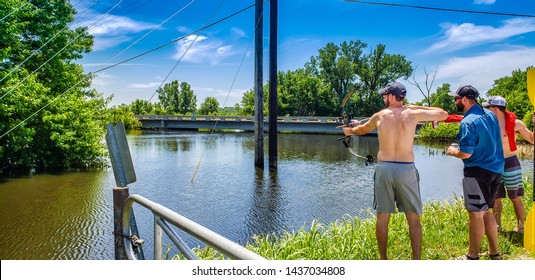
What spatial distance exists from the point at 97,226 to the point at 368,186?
744cm

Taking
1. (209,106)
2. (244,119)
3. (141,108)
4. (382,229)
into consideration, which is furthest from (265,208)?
(209,106)

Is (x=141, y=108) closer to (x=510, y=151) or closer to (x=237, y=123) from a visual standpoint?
(x=237, y=123)

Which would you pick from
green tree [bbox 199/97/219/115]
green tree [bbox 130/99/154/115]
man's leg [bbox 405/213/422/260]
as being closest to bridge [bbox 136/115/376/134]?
green tree [bbox 130/99/154/115]

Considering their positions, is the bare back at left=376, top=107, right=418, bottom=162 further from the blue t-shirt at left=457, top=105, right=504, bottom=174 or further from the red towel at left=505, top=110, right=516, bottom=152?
the red towel at left=505, top=110, right=516, bottom=152

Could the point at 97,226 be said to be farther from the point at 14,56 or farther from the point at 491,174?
the point at 14,56

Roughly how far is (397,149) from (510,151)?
1764mm

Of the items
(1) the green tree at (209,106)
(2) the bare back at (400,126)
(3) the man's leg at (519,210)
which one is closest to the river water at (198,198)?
(3) the man's leg at (519,210)

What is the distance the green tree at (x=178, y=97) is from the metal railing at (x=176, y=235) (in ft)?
227

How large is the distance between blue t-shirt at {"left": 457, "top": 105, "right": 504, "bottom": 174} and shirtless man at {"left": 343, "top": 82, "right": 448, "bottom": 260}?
0.28 m

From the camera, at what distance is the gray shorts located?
352 cm

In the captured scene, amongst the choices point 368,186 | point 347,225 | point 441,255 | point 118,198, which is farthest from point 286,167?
point 118,198

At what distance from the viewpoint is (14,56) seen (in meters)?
13.8

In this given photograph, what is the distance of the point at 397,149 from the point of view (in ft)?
11.4

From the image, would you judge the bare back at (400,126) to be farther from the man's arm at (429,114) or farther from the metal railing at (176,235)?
the metal railing at (176,235)
